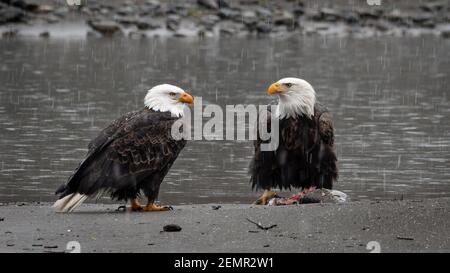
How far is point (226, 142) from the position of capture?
16.4m

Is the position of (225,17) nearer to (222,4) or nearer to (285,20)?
(222,4)

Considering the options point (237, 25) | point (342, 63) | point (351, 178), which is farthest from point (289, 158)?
point (237, 25)

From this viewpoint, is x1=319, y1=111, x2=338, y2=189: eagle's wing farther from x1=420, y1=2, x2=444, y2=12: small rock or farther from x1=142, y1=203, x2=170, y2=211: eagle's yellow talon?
x1=420, y1=2, x2=444, y2=12: small rock

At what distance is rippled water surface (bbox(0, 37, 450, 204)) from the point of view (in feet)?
43.5

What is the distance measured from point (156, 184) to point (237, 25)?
33795mm

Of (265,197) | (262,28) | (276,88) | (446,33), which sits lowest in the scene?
(265,197)

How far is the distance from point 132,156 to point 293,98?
1875 millimetres

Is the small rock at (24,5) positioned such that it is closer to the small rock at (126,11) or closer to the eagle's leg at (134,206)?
the small rock at (126,11)

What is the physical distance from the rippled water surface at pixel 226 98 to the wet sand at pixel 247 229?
2482 millimetres

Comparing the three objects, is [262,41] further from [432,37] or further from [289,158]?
[289,158]

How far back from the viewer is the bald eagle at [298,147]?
10805 millimetres

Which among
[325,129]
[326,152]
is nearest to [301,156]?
[326,152]

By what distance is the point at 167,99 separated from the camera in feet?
33.3
